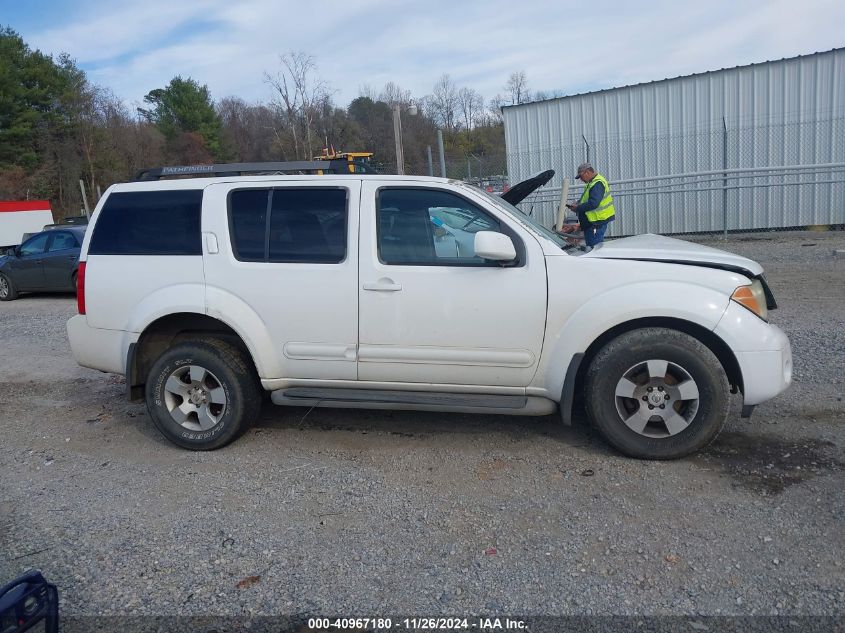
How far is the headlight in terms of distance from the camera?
419 cm

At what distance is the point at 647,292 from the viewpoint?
13.8 feet

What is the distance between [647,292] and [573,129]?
16.1 m

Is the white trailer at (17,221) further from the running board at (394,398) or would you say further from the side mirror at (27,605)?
the side mirror at (27,605)

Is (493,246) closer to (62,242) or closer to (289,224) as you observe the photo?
(289,224)

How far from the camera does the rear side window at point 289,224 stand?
15.4 ft

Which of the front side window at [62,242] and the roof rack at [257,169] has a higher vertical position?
the roof rack at [257,169]

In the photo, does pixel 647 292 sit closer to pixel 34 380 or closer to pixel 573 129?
pixel 34 380

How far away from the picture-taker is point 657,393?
14.0ft

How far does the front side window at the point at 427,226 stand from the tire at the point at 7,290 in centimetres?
1241

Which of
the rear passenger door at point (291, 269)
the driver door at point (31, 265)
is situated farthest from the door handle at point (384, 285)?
the driver door at point (31, 265)

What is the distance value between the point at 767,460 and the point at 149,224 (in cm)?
441

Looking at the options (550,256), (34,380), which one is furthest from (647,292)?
(34,380)

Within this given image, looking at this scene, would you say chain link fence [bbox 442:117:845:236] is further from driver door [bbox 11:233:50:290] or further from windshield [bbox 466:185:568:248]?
windshield [bbox 466:185:568:248]

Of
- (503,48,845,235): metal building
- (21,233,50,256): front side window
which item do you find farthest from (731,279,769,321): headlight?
(21,233,50,256): front side window
